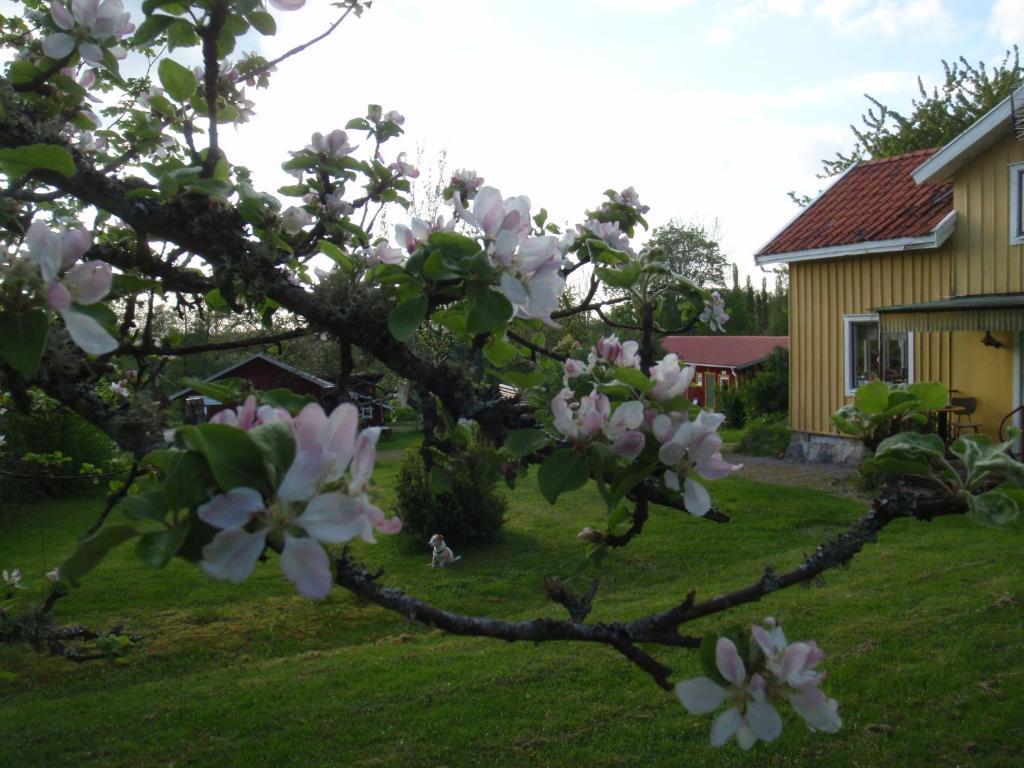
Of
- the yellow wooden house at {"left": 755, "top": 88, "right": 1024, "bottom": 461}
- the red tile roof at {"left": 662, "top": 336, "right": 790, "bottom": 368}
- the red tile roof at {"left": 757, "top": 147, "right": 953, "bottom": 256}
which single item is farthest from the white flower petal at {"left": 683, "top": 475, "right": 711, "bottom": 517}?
the red tile roof at {"left": 662, "top": 336, "right": 790, "bottom": 368}

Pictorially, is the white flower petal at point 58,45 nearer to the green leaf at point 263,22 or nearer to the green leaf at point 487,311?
the green leaf at point 263,22

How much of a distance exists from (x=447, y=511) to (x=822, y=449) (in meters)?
6.69

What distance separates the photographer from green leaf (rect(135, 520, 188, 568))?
60 cm

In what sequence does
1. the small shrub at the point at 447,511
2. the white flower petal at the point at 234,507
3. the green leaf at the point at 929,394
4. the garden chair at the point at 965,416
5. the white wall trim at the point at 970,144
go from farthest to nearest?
the garden chair at the point at 965,416 → the white wall trim at the point at 970,144 → the small shrub at the point at 447,511 → the green leaf at the point at 929,394 → the white flower petal at the point at 234,507

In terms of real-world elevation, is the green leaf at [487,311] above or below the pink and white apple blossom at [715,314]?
below

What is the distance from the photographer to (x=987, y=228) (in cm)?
1036

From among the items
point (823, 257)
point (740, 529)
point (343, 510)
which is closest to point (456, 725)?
point (343, 510)

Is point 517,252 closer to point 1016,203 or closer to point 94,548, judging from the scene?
point 94,548

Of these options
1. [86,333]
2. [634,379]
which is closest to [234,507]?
[86,333]

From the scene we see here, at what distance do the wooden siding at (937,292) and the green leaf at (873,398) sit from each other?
34.6ft

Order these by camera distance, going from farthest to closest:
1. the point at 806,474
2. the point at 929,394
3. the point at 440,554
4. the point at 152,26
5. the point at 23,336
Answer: the point at 806,474 → the point at 440,554 → the point at 152,26 → the point at 929,394 → the point at 23,336

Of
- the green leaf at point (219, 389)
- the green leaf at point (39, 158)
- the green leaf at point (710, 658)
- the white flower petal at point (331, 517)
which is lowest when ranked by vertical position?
the green leaf at point (710, 658)

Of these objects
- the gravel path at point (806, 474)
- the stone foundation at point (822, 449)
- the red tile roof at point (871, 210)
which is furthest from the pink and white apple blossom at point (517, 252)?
the stone foundation at point (822, 449)

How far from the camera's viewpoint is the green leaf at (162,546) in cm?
60
